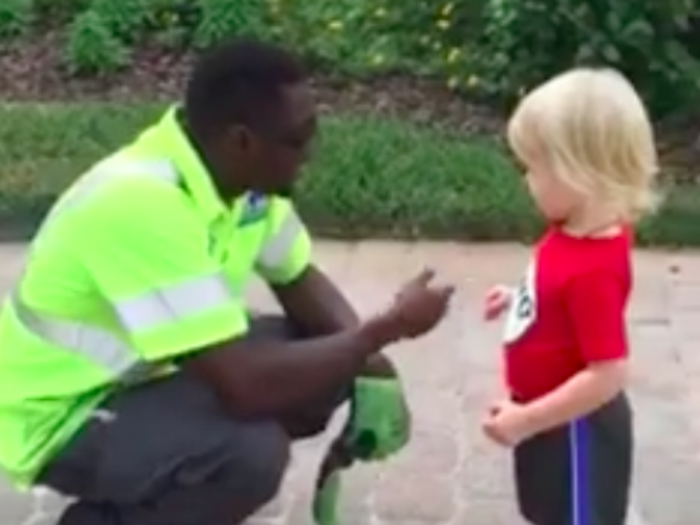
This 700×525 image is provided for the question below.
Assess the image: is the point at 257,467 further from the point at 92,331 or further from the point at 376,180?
the point at 376,180

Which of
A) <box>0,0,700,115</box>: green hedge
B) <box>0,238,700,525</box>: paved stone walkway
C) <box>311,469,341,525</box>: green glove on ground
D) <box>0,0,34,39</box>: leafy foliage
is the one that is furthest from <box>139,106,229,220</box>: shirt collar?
<box>0,0,34,39</box>: leafy foliage

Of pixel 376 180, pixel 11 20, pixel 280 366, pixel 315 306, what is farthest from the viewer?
pixel 11 20

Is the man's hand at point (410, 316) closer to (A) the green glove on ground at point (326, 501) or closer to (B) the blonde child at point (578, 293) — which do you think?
(B) the blonde child at point (578, 293)

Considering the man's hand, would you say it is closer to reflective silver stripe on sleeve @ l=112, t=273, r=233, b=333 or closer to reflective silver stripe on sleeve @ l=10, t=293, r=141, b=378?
reflective silver stripe on sleeve @ l=112, t=273, r=233, b=333

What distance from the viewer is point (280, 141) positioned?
14.6 ft

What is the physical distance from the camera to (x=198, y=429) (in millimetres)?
4684

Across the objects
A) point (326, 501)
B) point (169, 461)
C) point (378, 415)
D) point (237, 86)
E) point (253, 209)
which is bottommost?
point (326, 501)

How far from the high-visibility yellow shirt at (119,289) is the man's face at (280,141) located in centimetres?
10

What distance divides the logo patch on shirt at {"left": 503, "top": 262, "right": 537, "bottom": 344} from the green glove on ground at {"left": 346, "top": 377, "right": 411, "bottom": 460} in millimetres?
486

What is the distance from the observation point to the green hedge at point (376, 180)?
23.1 ft

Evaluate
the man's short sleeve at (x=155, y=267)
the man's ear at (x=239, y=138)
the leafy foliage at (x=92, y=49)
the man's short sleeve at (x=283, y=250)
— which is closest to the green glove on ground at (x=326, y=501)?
the man's short sleeve at (x=283, y=250)

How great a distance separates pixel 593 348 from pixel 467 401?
1704 mm

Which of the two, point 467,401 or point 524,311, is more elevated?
point 524,311

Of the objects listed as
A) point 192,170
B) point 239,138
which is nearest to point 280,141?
point 239,138
